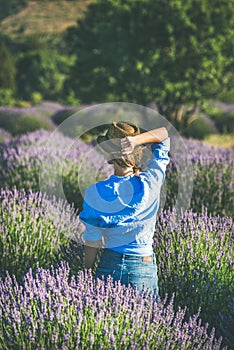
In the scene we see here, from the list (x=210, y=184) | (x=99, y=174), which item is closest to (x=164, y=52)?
(x=99, y=174)

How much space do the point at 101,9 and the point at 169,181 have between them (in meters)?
7.85

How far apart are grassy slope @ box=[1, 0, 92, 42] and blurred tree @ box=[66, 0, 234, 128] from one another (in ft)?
113

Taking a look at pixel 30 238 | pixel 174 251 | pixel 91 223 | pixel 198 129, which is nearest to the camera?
pixel 91 223

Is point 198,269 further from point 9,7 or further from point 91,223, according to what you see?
point 9,7

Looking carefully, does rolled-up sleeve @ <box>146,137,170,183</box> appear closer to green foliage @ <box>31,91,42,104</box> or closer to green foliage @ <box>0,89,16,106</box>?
green foliage @ <box>0,89,16,106</box>

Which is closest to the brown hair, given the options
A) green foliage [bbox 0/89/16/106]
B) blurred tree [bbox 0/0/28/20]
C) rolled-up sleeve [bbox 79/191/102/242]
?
rolled-up sleeve [bbox 79/191/102/242]

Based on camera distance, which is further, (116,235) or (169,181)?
(169,181)

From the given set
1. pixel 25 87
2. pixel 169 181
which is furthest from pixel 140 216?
pixel 25 87

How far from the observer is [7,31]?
45031 mm

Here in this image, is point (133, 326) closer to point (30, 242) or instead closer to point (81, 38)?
point (30, 242)

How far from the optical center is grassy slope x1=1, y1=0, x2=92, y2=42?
4606 centimetres

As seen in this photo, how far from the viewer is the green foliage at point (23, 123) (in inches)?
474

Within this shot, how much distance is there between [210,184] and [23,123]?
7240 mm

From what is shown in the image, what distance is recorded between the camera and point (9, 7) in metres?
42.3
